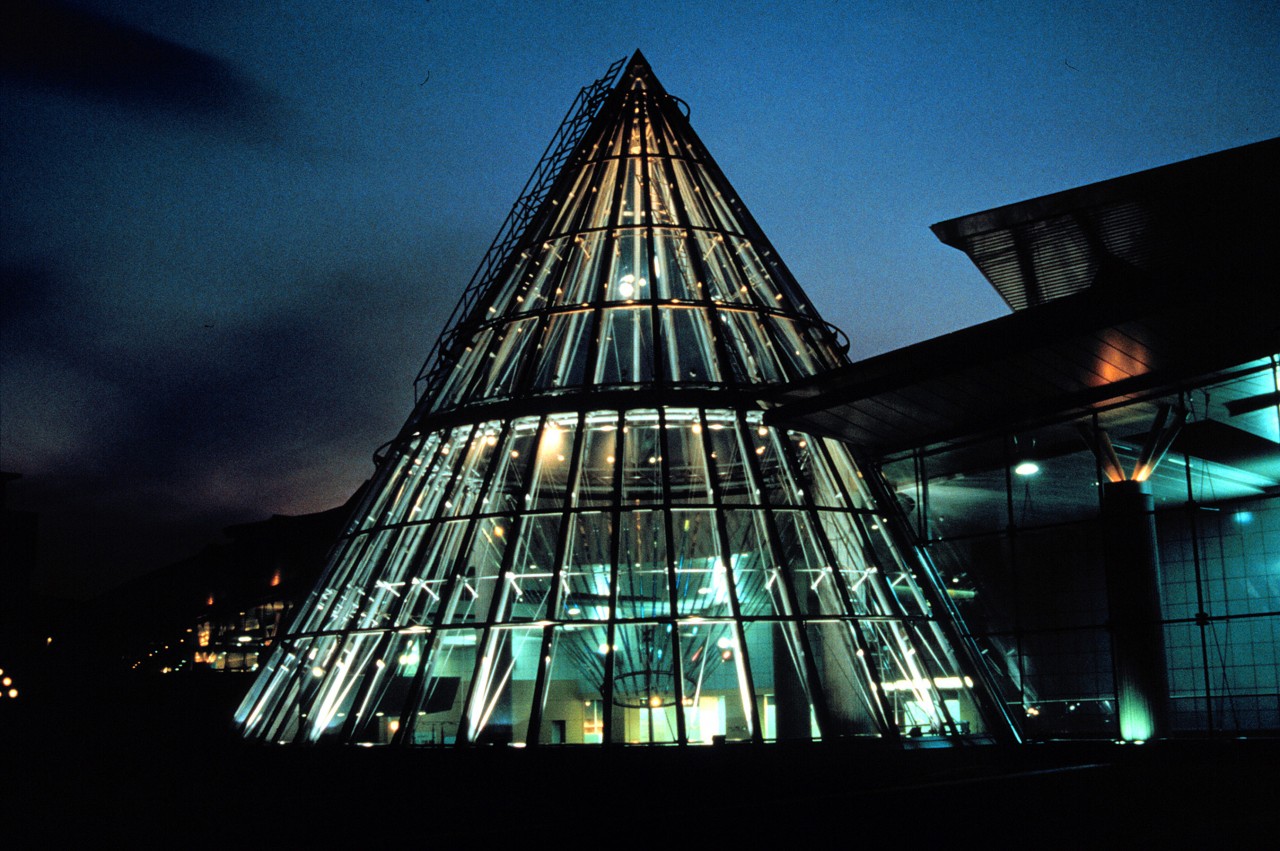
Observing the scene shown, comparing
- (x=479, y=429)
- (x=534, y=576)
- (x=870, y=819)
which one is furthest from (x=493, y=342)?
(x=870, y=819)

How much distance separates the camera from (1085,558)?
69.5 ft

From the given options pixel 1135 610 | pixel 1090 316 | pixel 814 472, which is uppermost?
pixel 1090 316

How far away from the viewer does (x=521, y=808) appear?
44.3 feet

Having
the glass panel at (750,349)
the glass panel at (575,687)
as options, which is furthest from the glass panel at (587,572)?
the glass panel at (750,349)

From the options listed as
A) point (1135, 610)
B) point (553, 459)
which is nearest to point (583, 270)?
point (553, 459)

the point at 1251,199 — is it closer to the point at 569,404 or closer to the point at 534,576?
the point at 569,404

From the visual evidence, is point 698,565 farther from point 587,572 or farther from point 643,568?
point 587,572

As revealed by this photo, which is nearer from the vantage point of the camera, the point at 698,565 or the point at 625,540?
the point at 698,565

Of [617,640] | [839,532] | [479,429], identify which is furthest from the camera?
[479,429]

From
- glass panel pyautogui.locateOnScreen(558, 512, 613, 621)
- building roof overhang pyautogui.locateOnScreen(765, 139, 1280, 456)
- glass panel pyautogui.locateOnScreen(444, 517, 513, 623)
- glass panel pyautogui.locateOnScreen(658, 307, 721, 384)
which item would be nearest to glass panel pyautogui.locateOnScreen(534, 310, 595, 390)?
glass panel pyautogui.locateOnScreen(658, 307, 721, 384)

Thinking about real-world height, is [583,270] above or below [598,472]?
above

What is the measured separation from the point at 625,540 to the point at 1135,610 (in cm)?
851

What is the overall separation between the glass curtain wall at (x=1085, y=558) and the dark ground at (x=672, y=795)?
5.09 metres

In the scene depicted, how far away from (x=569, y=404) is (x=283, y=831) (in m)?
8.29
